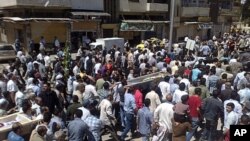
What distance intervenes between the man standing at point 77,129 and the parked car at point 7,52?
16.3m

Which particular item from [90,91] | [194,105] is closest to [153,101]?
[194,105]

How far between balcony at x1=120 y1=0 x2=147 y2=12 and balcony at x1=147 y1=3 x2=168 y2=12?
1.44 feet

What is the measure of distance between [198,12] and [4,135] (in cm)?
4345

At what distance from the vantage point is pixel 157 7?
124ft

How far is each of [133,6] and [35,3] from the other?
12285 millimetres

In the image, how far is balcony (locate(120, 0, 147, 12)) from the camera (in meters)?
33.4

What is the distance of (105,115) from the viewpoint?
8320 millimetres

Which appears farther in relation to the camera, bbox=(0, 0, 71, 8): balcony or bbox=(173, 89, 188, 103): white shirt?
bbox=(0, 0, 71, 8): balcony

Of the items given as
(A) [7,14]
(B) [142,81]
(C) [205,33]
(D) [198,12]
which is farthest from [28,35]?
(C) [205,33]

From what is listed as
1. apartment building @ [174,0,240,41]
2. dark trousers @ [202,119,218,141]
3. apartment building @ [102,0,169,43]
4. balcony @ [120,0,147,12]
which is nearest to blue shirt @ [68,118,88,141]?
dark trousers @ [202,119,218,141]

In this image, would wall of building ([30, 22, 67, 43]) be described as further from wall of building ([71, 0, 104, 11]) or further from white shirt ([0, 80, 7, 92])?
white shirt ([0, 80, 7, 92])

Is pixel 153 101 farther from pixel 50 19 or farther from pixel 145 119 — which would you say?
pixel 50 19

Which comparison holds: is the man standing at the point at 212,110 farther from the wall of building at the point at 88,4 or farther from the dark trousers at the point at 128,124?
the wall of building at the point at 88,4

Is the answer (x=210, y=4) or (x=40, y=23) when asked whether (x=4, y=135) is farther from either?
(x=210, y=4)
